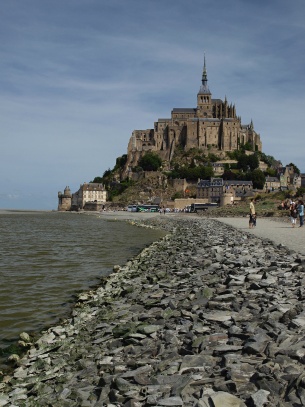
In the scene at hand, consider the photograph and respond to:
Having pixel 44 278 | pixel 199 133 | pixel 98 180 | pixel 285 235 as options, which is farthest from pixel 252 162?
pixel 44 278

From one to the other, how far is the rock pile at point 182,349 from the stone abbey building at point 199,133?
10628 cm

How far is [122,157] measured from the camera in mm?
126250

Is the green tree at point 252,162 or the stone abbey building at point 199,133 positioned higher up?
the stone abbey building at point 199,133

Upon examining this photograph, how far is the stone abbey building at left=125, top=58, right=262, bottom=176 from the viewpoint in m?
114

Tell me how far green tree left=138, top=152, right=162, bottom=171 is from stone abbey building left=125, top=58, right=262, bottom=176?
3.83 meters

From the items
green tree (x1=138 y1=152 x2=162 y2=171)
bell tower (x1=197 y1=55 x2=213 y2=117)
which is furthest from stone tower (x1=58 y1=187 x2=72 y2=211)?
bell tower (x1=197 y1=55 x2=213 y2=117)

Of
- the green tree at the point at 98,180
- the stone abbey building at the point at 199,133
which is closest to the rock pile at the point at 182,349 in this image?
the stone abbey building at the point at 199,133

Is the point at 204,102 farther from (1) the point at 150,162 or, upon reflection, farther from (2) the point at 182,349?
(2) the point at 182,349

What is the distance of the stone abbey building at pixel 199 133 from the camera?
4493 inches

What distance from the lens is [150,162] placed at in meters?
112

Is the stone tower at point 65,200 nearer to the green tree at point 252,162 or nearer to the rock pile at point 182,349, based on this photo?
the green tree at point 252,162

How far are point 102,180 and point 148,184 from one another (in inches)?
957

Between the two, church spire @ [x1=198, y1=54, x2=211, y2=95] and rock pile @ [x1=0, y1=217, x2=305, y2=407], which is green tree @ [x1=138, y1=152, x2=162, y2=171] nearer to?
church spire @ [x1=198, y1=54, x2=211, y2=95]

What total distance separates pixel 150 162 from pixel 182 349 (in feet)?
352
